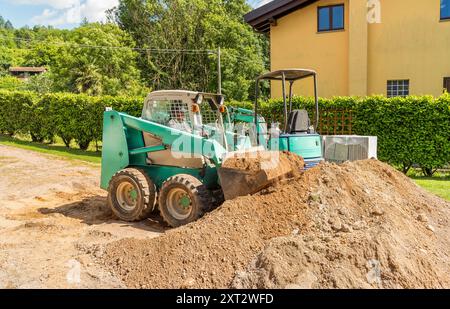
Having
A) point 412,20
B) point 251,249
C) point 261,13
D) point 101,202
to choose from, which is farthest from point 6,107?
point 251,249

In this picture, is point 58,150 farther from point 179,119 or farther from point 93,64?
point 179,119

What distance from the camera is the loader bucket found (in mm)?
6625

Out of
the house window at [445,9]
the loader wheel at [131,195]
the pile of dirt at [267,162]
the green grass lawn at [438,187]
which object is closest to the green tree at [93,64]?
the house window at [445,9]

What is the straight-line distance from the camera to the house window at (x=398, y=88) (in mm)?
18453

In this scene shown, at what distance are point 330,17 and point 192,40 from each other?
64.2ft


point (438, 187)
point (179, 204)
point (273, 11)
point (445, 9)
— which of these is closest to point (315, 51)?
point (273, 11)

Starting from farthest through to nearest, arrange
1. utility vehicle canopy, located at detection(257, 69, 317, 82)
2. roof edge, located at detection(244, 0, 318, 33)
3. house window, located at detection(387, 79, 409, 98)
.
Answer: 1. roof edge, located at detection(244, 0, 318, 33)
2. house window, located at detection(387, 79, 409, 98)
3. utility vehicle canopy, located at detection(257, 69, 317, 82)

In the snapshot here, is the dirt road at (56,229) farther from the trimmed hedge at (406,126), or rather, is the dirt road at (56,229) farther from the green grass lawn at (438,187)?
the trimmed hedge at (406,126)

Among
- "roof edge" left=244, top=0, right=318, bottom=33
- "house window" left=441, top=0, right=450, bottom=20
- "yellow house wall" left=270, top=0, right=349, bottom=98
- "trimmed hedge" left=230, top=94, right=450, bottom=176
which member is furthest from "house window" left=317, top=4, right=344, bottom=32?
"trimmed hedge" left=230, top=94, right=450, bottom=176

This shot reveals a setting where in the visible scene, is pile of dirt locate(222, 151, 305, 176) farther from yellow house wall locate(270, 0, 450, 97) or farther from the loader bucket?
yellow house wall locate(270, 0, 450, 97)

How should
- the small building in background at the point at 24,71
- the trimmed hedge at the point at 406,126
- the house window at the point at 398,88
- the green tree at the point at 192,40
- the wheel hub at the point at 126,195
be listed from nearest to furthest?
the wheel hub at the point at 126,195 < the trimmed hedge at the point at 406,126 < the house window at the point at 398,88 < the green tree at the point at 192,40 < the small building in background at the point at 24,71

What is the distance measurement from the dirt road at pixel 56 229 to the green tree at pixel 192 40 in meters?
24.4

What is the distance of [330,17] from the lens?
19.4 metres

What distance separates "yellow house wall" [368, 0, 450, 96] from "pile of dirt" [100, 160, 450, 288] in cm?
1245
